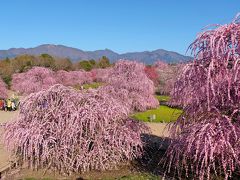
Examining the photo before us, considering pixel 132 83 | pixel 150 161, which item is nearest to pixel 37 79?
pixel 132 83

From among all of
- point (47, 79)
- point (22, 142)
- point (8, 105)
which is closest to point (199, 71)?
point (22, 142)

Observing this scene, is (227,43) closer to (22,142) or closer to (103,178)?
(103,178)

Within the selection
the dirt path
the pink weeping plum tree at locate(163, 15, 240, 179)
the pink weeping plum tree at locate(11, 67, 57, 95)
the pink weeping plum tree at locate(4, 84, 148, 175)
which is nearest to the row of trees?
the pink weeping plum tree at locate(4, 84, 148, 175)

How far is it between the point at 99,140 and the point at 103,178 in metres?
1.07

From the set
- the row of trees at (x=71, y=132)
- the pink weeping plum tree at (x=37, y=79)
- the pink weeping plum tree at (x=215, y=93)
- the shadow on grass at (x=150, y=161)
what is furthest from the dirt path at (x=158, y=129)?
the pink weeping plum tree at (x=37, y=79)

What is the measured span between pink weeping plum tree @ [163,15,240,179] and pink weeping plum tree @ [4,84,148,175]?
2.67 m

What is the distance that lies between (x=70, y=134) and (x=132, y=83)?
16691mm

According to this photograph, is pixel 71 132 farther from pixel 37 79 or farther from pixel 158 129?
pixel 37 79

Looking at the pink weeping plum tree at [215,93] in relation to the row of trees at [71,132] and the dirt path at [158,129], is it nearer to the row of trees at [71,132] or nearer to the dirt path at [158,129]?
the row of trees at [71,132]

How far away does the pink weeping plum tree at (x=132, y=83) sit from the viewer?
2539 cm

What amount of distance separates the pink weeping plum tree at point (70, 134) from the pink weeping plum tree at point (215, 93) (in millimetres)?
2667

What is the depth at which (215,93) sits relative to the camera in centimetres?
714

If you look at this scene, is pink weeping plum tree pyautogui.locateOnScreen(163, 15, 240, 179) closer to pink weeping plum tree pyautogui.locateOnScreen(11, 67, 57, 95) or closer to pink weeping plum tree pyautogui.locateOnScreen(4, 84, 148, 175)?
pink weeping plum tree pyautogui.locateOnScreen(4, 84, 148, 175)

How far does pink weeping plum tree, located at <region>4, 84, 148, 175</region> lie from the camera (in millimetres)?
9297
